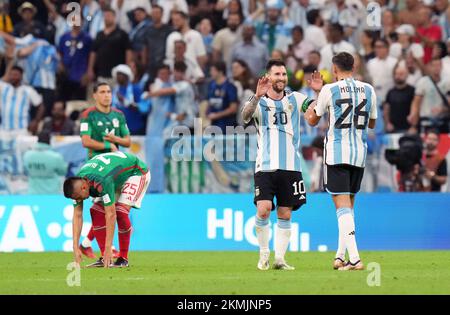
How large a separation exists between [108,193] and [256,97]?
2220mm

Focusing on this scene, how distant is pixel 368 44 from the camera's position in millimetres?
24000

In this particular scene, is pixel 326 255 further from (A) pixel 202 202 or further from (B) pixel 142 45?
(B) pixel 142 45

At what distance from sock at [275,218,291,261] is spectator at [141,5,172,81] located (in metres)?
10.9

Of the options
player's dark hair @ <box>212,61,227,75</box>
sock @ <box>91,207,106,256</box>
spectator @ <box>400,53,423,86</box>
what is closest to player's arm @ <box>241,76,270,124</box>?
sock @ <box>91,207,106,256</box>

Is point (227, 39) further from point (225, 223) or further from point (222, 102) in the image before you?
point (225, 223)

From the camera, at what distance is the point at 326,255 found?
1764 centimetres

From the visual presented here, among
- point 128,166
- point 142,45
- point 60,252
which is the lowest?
point 60,252

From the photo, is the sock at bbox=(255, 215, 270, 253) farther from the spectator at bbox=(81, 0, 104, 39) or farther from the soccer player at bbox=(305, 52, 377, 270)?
the spectator at bbox=(81, 0, 104, 39)

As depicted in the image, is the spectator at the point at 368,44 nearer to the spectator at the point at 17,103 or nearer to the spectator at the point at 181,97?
the spectator at the point at 181,97

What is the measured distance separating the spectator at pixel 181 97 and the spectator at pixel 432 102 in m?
4.25

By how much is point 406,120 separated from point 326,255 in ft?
19.7

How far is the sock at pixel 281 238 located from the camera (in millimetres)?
14055

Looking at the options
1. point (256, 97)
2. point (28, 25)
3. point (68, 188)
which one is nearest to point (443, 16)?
point (28, 25)

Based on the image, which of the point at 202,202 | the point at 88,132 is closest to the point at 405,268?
the point at 88,132
